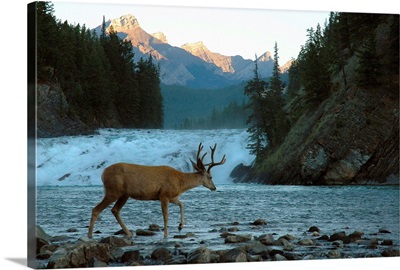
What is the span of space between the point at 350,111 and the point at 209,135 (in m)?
2.52

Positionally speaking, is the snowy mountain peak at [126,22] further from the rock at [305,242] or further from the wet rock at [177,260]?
the rock at [305,242]

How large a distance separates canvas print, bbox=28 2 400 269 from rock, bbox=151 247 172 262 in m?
0.02

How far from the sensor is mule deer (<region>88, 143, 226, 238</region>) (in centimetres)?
1280

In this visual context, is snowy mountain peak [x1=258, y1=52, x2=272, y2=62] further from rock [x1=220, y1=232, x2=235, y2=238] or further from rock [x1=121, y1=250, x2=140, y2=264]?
rock [x1=121, y1=250, x2=140, y2=264]

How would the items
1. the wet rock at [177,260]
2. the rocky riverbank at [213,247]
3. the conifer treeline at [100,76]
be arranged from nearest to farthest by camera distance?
the rocky riverbank at [213,247] < the conifer treeline at [100,76] < the wet rock at [177,260]

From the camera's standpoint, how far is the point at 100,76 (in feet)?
43.6

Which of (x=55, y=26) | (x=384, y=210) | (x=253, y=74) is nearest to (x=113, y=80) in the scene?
(x=55, y=26)

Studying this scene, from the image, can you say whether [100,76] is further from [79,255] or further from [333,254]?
[333,254]

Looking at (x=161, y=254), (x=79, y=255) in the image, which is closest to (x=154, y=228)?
(x=161, y=254)

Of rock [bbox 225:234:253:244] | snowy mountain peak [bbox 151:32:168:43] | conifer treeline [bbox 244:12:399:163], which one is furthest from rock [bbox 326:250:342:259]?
snowy mountain peak [bbox 151:32:168:43]

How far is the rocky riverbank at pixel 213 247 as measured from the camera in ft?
40.1

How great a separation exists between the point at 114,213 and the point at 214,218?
1.57m

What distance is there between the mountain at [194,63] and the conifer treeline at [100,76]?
0.18 metres

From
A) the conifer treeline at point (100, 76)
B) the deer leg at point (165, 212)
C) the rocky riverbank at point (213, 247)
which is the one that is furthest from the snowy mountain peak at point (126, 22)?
the rocky riverbank at point (213, 247)
